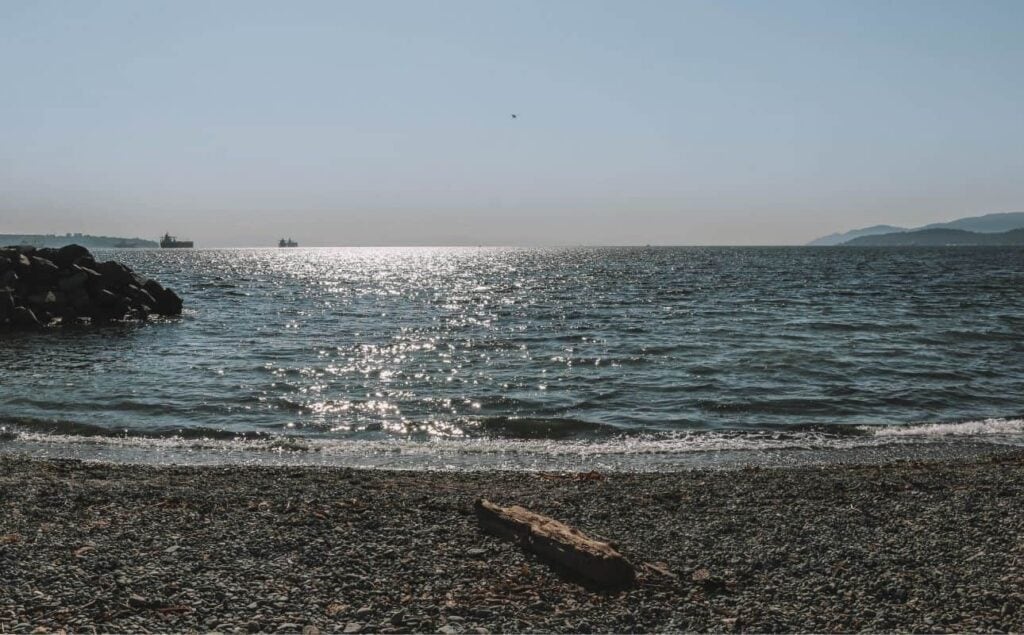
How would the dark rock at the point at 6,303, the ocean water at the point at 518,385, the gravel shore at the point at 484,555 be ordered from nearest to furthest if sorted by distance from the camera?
the gravel shore at the point at 484,555, the ocean water at the point at 518,385, the dark rock at the point at 6,303

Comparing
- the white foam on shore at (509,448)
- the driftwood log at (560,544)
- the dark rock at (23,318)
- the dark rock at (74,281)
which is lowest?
the white foam on shore at (509,448)

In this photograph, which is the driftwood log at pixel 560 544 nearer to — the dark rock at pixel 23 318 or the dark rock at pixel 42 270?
the dark rock at pixel 23 318

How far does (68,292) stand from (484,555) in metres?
37.0

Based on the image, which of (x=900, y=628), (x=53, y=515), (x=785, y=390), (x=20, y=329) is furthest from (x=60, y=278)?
(x=900, y=628)

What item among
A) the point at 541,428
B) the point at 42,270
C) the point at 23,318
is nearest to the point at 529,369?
the point at 541,428

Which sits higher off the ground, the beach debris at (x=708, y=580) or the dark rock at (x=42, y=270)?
the dark rock at (x=42, y=270)

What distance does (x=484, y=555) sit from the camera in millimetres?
8062

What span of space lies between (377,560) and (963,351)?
2717 centimetres

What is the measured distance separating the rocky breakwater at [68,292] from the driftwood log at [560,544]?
33.3 metres

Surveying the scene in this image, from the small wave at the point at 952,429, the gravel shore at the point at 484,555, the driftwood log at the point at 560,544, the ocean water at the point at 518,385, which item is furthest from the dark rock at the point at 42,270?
the small wave at the point at 952,429

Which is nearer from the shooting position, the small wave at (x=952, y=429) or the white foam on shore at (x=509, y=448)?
the white foam on shore at (x=509, y=448)

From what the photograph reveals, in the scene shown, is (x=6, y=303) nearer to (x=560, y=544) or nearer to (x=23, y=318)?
(x=23, y=318)

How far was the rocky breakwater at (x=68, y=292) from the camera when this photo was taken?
3450 centimetres

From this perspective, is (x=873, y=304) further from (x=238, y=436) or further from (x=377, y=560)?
(x=377, y=560)
